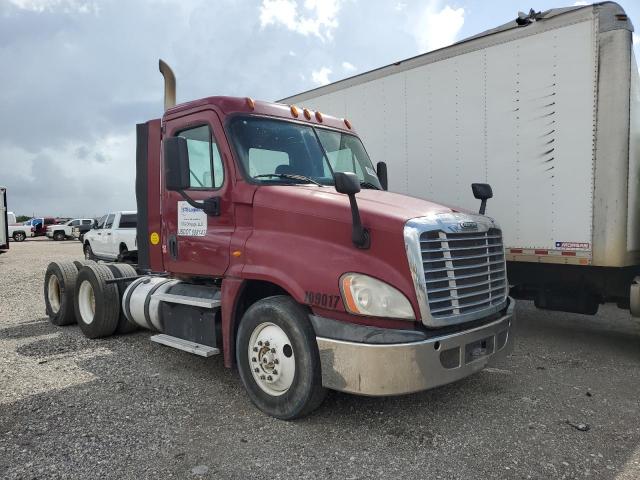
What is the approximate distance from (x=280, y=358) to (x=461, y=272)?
1583 mm

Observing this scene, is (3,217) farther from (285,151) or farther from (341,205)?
(341,205)

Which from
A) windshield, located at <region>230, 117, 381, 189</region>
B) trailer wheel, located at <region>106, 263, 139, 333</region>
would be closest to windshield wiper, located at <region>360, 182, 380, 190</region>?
windshield, located at <region>230, 117, 381, 189</region>

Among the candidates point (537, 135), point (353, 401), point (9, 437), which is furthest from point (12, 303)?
point (537, 135)

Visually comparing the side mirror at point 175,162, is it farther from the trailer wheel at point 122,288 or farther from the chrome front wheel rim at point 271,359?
the trailer wheel at point 122,288

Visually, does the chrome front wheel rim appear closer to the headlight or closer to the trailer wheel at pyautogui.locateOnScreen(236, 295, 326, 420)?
the trailer wheel at pyautogui.locateOnScreen(236, 295, 326, 420)

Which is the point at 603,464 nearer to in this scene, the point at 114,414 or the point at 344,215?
the point at 344,215

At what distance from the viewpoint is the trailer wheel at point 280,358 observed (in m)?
3.78

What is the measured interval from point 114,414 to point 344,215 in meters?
2.54

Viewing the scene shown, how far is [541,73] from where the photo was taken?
5848mm

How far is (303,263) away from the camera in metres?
3.83

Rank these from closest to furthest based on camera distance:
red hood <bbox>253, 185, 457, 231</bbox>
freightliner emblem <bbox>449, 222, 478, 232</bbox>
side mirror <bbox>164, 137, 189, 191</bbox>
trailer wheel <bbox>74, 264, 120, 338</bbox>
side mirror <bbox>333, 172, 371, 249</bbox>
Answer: side mirror <bbox>333, 172, 371, 249</bbox> → red hood <bbox>253, 185, 457, 231</bbox> → freightliner emblem <bbox>449, 222, 478, 232</bbox> → side mirror <bbox>164, 137, 189, 191</bbox> → trailer wheel <bbox>74, 264, 120, 338</bbox>

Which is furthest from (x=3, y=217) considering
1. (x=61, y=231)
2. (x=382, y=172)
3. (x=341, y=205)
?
(x=341, y=205)

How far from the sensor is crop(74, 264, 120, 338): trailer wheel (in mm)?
6562

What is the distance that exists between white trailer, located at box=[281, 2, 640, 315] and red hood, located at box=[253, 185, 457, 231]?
2.23 metres
